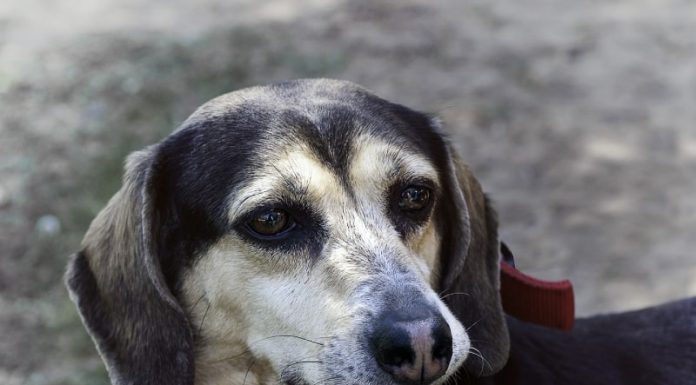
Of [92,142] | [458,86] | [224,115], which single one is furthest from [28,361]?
[458,86]

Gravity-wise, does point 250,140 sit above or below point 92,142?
above

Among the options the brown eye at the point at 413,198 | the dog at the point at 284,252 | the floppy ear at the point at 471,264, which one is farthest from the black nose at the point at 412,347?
the brown eye at the point at 413,198

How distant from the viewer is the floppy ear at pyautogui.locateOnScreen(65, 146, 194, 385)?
3.85 meters

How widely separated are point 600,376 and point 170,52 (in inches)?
290

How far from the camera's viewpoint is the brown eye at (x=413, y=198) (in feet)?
13.0

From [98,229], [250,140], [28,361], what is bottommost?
[28,361]

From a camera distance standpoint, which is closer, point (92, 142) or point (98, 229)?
point (98, 229)

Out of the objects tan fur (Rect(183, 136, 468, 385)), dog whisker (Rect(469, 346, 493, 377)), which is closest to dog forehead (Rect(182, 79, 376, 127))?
tan fur (Rect(183, 136, 468, 385))

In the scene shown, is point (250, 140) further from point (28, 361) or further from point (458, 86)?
point (458, 86)

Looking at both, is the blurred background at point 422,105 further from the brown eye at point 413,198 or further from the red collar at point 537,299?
the brown eye at point 413,198

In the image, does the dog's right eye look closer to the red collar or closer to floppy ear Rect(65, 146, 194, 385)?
floppy ear Rect(65, 146, 194, 385)

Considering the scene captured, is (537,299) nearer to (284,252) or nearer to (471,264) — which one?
(471,264)

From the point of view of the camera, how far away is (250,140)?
390 cm

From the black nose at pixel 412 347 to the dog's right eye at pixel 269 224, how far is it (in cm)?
65
